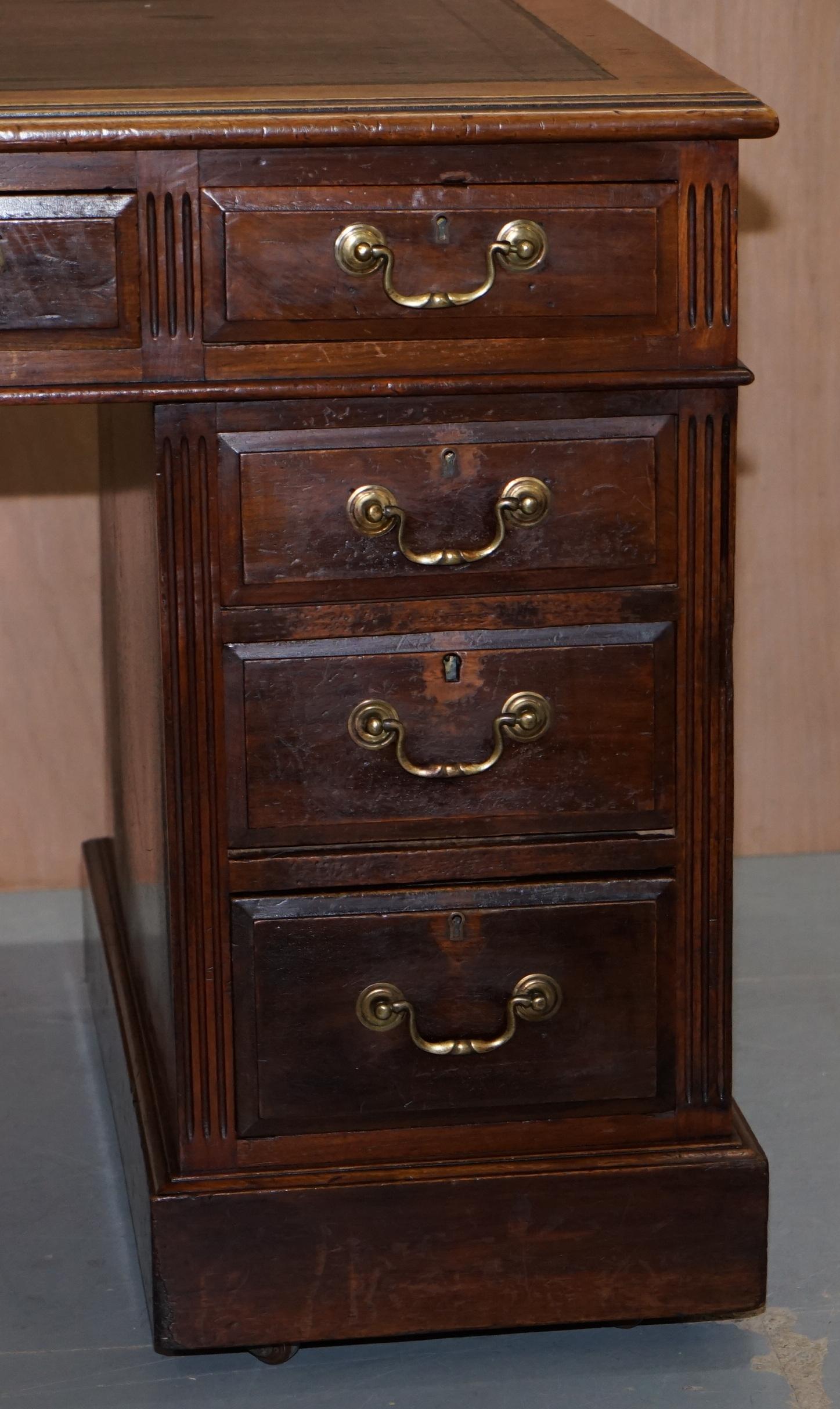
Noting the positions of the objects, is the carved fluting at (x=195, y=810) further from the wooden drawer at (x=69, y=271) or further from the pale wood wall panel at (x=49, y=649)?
the pale wood wall panel at (x=49, y=649)

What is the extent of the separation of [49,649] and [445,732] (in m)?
1.00

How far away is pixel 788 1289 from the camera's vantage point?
1.57 meters

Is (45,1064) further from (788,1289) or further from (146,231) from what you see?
(146,231)

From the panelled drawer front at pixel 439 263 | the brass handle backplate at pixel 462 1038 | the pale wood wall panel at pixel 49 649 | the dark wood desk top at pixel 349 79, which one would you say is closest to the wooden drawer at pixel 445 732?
the brass handle backplate at pixel 462 1038

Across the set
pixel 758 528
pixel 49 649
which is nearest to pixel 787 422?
pixel 758 528

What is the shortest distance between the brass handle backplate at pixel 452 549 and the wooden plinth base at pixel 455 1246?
1.52ft

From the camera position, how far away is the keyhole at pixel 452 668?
4.56ft

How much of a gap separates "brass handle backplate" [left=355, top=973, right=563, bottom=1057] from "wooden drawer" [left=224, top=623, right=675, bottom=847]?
12 centimetres

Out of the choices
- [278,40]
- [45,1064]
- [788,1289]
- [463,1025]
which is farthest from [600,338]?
[45,1064]

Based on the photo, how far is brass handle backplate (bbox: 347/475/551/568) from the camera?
1346mm

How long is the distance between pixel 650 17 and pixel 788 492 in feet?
1.89

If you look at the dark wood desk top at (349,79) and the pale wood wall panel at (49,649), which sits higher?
the dark wood desk top at (349,79)

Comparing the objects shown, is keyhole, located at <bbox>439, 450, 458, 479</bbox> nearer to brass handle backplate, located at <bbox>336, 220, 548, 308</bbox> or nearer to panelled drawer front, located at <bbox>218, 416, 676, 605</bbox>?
panelled drawer front, located at <bbox>218, 416, 676, 605</bbox>

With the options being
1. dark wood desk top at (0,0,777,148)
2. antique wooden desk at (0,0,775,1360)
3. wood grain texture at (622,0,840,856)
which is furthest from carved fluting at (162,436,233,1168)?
wood grain texture at (622,0,840,856)
